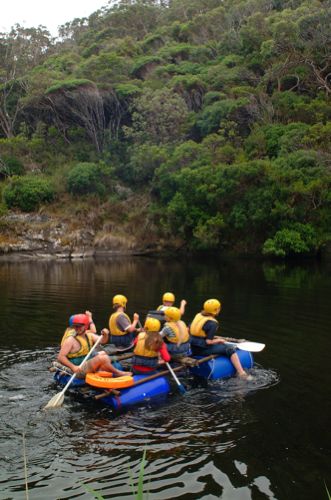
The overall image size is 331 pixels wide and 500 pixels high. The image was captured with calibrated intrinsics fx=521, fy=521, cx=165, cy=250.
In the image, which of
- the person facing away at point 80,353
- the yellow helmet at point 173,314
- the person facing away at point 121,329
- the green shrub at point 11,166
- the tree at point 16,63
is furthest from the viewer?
the tree at point 16,63

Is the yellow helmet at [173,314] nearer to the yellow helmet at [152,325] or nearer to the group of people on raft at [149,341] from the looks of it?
the group of people on raft at [149,341]

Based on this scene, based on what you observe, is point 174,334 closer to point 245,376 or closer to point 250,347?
point 245,376

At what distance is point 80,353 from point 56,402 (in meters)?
1.35

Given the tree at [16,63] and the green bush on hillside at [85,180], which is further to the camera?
the tree at [16,63]

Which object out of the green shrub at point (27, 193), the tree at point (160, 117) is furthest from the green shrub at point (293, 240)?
the green shrub at point (27, 193)

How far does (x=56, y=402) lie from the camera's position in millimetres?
9148

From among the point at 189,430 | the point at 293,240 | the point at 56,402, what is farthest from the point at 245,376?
the point at 293,240

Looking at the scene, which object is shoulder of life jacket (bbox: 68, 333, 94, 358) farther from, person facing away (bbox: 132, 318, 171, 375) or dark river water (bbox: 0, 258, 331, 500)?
person facing away (bbox: 132, 318, 171, 375)

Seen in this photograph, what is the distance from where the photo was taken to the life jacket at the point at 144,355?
10.3 metres

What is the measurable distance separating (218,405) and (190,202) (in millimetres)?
32301

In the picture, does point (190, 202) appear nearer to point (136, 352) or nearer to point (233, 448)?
point (136, 352)

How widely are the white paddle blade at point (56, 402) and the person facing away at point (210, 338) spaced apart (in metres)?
3.46

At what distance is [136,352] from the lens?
34.3ft

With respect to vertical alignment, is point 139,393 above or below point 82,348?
below
